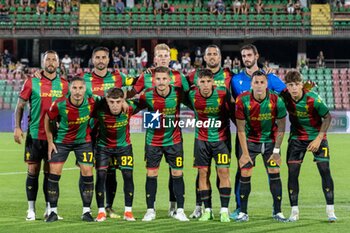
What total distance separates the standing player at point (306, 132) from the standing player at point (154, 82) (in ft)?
4.75

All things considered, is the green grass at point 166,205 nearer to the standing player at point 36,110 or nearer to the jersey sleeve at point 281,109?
the standing player at point 36,110

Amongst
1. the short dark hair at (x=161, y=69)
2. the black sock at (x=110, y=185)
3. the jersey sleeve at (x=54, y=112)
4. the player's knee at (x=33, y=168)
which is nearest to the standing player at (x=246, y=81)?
the short dark hair at (x=161, y=69)

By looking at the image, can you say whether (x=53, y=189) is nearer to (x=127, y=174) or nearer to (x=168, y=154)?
(x=127, y=174)

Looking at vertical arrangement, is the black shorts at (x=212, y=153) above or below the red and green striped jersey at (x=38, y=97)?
below

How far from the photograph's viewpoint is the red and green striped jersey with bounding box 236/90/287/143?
40.4 ft

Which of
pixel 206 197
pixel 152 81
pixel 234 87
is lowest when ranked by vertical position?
pixel 206 197

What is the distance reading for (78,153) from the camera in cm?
1247

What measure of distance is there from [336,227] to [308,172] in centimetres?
919

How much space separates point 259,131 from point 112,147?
193cm

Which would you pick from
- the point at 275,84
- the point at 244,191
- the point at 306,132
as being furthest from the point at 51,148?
the point at 306,132

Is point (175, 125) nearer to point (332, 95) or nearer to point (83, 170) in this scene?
point (83, 170)

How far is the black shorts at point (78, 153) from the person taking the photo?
12.5m

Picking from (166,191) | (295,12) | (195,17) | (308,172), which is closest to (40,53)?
(195,17)

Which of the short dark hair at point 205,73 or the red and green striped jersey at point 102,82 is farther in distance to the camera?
the red and green striped jersey at point 102,82
